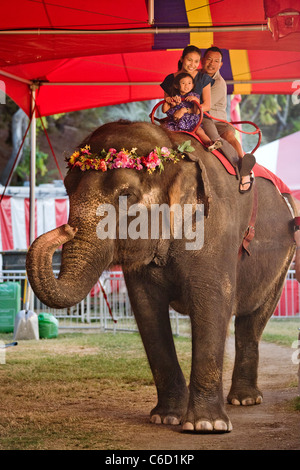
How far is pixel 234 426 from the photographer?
4.82m

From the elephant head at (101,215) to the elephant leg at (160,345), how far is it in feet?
1.36

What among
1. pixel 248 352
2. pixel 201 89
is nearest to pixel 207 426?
pixel 248 352

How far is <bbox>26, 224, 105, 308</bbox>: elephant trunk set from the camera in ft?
12.9

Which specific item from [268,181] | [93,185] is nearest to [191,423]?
[93,185]

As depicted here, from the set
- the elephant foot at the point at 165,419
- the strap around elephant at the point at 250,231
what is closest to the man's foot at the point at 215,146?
the strap around elephant at the point at 250,231

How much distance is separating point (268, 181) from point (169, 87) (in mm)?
1304

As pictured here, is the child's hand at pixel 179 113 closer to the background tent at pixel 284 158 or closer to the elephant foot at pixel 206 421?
the elephant foot at pixel 206 421

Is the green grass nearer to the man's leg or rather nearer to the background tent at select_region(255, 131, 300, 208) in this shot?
the background tent at select_region(255, 131, 300, 208)

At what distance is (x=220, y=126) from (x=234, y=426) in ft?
7.07

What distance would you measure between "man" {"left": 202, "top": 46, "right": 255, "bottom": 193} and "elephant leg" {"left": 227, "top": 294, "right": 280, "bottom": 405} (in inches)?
54.7

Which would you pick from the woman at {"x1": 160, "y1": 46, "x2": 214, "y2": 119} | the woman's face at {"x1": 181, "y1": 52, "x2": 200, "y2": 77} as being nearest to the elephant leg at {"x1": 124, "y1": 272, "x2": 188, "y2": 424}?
the woman at {"x1": 160, "y1": 46, "x2": 214, "y2": 119}

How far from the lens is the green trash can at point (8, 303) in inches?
449

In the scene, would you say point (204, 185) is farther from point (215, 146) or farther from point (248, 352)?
point (248, 352)

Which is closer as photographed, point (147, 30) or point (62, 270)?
point (62, 270)
